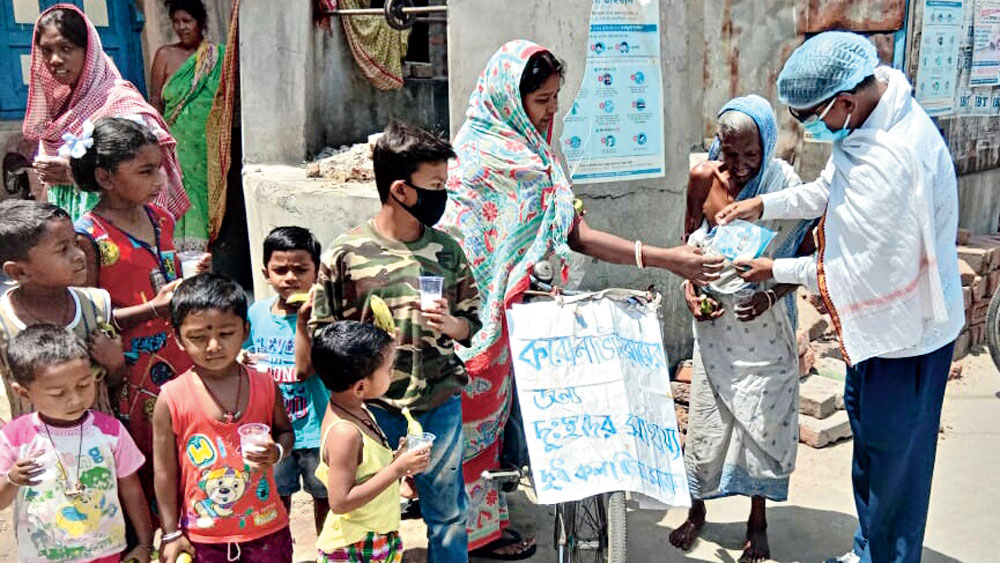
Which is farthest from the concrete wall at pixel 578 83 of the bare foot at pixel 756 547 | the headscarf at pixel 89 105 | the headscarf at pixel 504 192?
the bare foot at pixel 756 547

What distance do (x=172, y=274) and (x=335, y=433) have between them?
A: 3.30 feet

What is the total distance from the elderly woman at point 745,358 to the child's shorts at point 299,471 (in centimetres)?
154

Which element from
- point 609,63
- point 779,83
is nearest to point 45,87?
point 609,63

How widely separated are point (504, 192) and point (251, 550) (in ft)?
4.81

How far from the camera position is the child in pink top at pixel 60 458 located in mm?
2416

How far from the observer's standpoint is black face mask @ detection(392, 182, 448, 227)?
2.65 meters

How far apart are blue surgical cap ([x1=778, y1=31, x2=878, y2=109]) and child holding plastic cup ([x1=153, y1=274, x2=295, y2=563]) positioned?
1.80 metres

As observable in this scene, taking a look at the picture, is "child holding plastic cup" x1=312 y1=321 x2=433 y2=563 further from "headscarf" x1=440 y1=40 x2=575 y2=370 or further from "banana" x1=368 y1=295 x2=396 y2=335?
"headscarf" x1=440 y1=40 x2=575 y2=370

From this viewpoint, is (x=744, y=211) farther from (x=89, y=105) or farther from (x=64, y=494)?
(x=89, y=105)

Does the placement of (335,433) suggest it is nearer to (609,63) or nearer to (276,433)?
(276,433)

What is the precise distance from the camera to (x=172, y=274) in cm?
305

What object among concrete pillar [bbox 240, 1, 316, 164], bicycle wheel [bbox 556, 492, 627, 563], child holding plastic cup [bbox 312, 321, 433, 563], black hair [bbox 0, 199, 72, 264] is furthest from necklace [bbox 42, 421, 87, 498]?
concrete pillar [bbox 240, 1, 316, 164]

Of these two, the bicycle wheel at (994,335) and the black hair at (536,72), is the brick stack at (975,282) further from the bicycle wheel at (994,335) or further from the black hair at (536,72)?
the black hair at (536,72)

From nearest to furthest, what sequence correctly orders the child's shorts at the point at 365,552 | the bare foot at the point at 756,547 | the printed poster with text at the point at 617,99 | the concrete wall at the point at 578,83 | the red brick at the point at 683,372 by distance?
the child's shorts at the point at 365,552
the bare foot at the point at 756,547
the concrete wall at the point at 578,83
the printed poster with text at the point at 617,99
the red brick at the point at 683,372
